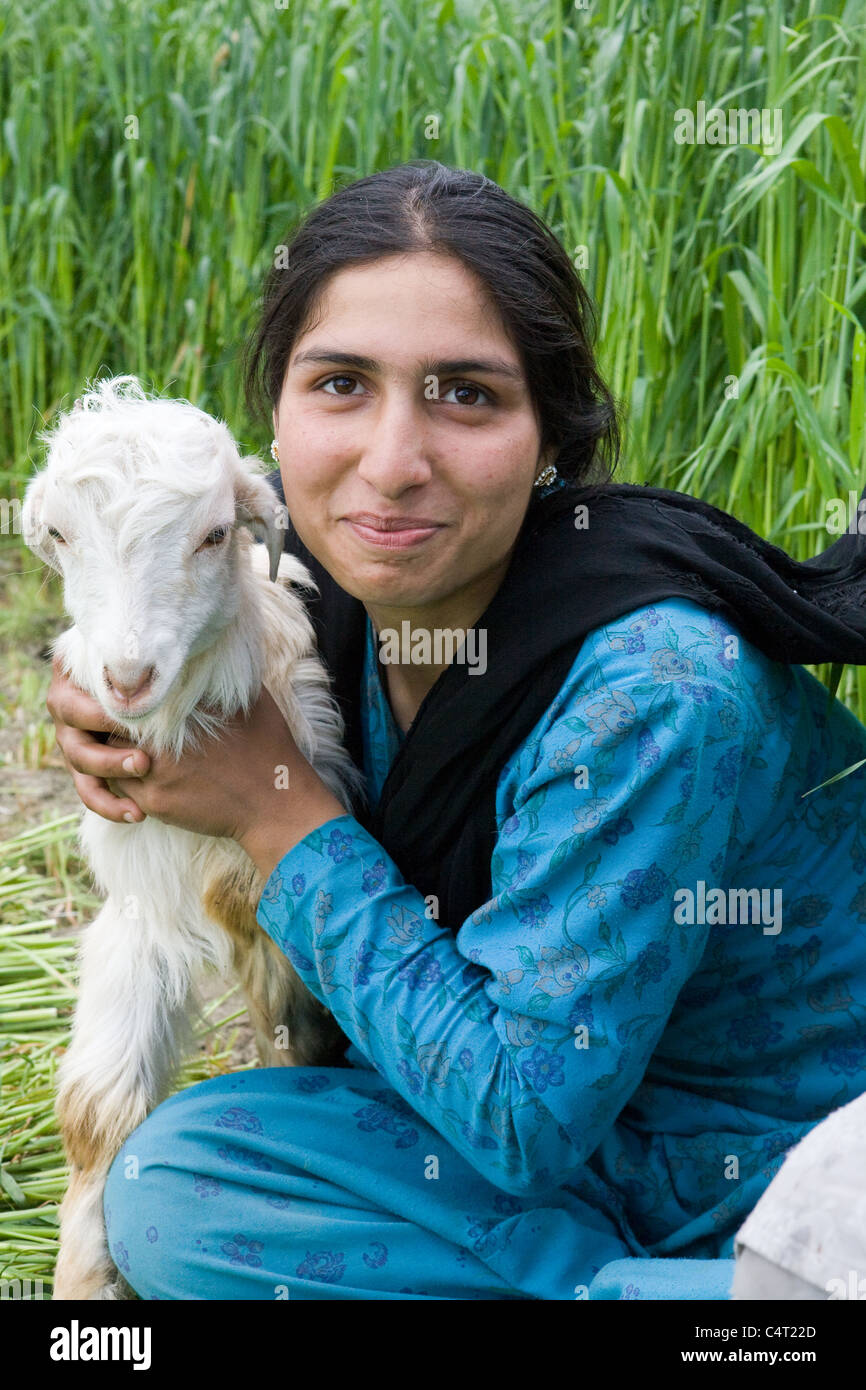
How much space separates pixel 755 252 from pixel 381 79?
1140 mm

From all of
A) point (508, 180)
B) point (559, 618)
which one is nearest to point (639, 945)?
point (559, 618)

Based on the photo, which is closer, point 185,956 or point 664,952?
point 664,952

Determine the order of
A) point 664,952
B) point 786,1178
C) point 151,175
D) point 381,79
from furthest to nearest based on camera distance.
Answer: point 151,175
point 381,79
point 664,952
point 786,1178

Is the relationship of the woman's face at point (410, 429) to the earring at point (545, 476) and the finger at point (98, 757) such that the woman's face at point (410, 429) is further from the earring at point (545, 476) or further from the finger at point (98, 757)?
the finger at point (98, 757)

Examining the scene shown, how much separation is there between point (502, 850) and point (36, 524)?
0.74 metres

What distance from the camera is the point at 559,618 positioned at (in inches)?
68.6

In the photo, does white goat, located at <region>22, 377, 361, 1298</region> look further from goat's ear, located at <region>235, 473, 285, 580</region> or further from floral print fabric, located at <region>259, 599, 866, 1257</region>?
floral print fabric, located at <region>259, 599, 866, 1257</region>

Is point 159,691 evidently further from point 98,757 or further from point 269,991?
point 269,991

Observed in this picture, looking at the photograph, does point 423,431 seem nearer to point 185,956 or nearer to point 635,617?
point 635,617

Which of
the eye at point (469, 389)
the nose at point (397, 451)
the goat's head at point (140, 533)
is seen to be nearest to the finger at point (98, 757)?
the goat's head at point (140, 533)

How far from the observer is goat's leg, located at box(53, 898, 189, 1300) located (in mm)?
2094

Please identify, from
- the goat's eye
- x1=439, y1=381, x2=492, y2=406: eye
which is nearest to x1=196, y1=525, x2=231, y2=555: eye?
the goat's eye
